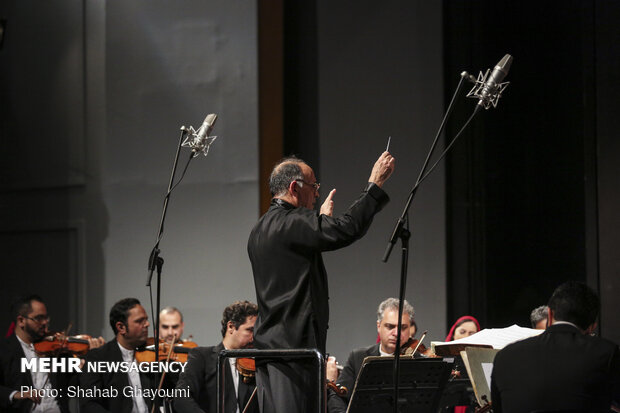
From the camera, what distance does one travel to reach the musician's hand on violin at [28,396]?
5.79 metres

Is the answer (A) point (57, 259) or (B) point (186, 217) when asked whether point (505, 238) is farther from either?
(A) point (57, 259)

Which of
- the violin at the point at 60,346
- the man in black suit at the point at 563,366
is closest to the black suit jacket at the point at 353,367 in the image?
the violin at the point at 60,346

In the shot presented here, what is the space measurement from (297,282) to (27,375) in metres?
3.12

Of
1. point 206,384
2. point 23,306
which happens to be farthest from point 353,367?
point 23,306

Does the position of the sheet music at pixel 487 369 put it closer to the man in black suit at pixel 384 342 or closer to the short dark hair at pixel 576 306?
the short dark hair at pixel 576 306

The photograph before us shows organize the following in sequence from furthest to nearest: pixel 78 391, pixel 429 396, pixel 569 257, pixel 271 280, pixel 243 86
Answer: pixel 243 86, pixel 569 257, pixel 78 391, pixel 429 396, pixel 271 280

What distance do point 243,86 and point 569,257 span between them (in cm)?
279

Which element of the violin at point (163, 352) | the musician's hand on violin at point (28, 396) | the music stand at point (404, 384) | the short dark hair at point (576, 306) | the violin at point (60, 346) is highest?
the short dark hair at point (576, 306)

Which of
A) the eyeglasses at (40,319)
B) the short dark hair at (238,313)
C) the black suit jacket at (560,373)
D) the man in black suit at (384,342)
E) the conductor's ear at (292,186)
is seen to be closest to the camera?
the black suit jacket at (560,373)

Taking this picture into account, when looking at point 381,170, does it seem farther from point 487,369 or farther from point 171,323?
point 171,323

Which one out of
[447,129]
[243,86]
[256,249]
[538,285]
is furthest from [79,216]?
[256,249]

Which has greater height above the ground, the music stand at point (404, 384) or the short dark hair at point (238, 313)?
the short dark hair at point (238, 313)

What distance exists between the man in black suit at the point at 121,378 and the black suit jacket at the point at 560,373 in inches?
108

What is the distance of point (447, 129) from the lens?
6719 mm
